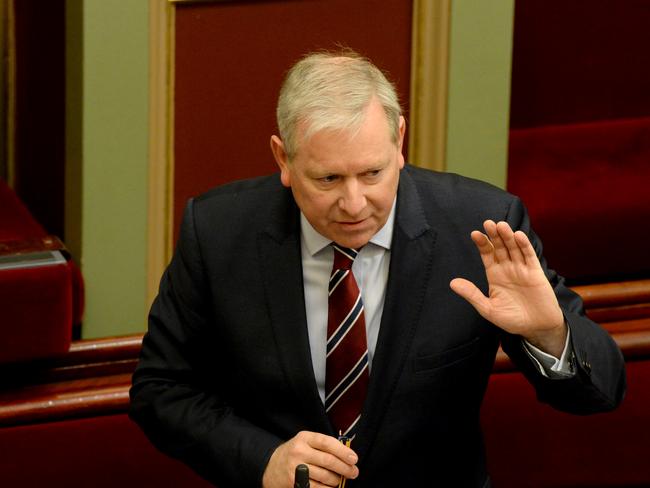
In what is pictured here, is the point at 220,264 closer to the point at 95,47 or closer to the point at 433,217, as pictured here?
the point at 433,217

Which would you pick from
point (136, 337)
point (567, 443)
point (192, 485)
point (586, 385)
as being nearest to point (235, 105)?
point (136, 337)

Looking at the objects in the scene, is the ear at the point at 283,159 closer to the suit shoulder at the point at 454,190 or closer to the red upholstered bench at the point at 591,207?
the suit shoulder at the point at 454,190

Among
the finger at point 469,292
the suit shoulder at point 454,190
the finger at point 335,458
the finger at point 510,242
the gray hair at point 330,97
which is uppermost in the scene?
the gray hair at point 330,97

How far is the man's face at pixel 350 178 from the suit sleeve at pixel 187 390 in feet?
0.55

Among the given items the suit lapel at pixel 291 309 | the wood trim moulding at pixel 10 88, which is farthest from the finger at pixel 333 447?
the wood trim moulding at pixel 10 88

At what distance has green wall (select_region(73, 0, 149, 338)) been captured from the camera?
1707 millimetres

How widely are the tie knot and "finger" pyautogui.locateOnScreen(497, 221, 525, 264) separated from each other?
0.57 feet

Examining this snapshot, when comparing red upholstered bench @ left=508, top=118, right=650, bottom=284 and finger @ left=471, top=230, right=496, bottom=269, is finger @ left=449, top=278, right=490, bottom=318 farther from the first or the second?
red upholstered bench @ left=508, top=118, right=650, bottom=284

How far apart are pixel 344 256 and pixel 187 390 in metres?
0.21

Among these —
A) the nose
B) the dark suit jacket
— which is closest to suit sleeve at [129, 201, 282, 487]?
the dark suit jacket

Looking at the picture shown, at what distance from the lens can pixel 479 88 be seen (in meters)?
1.73

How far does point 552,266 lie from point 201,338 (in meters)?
0.84

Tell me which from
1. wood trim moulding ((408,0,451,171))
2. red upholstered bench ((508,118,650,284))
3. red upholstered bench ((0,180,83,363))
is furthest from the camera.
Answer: red upholstered bench ((508,118,650,284))

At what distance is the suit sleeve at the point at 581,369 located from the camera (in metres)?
1.06
